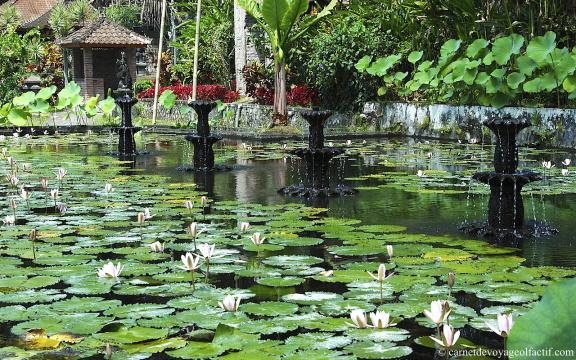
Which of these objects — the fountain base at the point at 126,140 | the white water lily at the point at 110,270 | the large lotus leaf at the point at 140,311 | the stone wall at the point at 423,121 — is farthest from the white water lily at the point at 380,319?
the stone wall at the point at 423,121

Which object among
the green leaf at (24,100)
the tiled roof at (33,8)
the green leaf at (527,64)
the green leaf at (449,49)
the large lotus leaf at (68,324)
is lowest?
the large lotus leaf at (68,324)

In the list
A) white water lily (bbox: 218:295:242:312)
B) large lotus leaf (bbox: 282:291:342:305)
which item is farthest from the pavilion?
white water lily (bbox: 218:295:242:312)

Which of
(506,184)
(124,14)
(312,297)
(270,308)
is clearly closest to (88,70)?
(124,14)

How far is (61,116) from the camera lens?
2686cm

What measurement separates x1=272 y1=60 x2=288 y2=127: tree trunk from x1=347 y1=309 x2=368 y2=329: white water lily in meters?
15.3

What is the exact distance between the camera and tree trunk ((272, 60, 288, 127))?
19.1m

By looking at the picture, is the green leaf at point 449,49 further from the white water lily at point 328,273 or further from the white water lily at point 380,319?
the white water lily at point 380,319

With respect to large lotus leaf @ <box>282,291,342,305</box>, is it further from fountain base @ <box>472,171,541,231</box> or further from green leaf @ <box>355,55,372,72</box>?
green leaf @ <box>355,55,372,72</box>

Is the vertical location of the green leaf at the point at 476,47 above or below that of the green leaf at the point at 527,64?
above

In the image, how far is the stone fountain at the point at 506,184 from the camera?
6863 mm

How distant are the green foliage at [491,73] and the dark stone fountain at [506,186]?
257 inches

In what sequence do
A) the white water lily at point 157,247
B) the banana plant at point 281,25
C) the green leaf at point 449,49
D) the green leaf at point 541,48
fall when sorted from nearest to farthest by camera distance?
the white water lily at point 157,247
the green leaf at point 541,48
the green leaf at point 449,49
the banana plant at point 281,25

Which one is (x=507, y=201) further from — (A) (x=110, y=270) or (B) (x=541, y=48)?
(B) (x=541, y=48)

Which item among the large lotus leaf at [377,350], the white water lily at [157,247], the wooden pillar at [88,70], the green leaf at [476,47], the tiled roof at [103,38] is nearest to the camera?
the large lotus leaf at [377,350]
